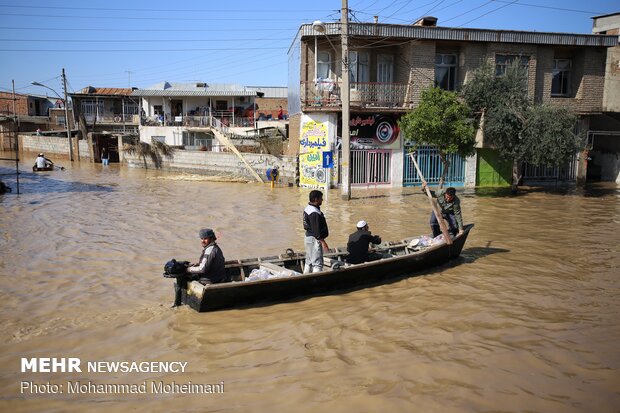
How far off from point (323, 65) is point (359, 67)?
1691mm

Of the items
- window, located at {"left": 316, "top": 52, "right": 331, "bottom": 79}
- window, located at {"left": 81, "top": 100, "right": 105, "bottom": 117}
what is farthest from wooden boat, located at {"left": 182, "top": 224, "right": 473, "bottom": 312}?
window, located at {"left": 81, "top": 100, "right": 105, "bottom": 117}

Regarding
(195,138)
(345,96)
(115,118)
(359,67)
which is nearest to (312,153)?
(345,96)

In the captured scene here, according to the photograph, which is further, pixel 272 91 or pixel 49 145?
pixel 272 91

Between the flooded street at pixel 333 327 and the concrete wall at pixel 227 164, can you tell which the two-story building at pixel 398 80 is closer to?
the concrete wall at pixel 227 164

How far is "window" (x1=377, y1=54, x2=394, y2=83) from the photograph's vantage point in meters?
22.5

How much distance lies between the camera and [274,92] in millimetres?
46562

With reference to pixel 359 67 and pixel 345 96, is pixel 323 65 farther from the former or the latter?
pixel 345 96

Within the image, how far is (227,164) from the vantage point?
25656 millimetres

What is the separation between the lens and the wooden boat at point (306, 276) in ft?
23.6

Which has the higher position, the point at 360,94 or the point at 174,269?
the point at 360,94

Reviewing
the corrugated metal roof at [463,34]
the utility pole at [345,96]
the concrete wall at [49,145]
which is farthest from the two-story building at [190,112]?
the utility pole at [345,96]

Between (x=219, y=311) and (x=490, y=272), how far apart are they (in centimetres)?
535

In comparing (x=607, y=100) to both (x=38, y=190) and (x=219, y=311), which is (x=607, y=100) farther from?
(x=38, y=190)

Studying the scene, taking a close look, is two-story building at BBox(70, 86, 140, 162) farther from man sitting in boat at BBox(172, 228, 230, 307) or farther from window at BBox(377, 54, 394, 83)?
man sitting in boat at BBox(172, 228, 230, 307)
